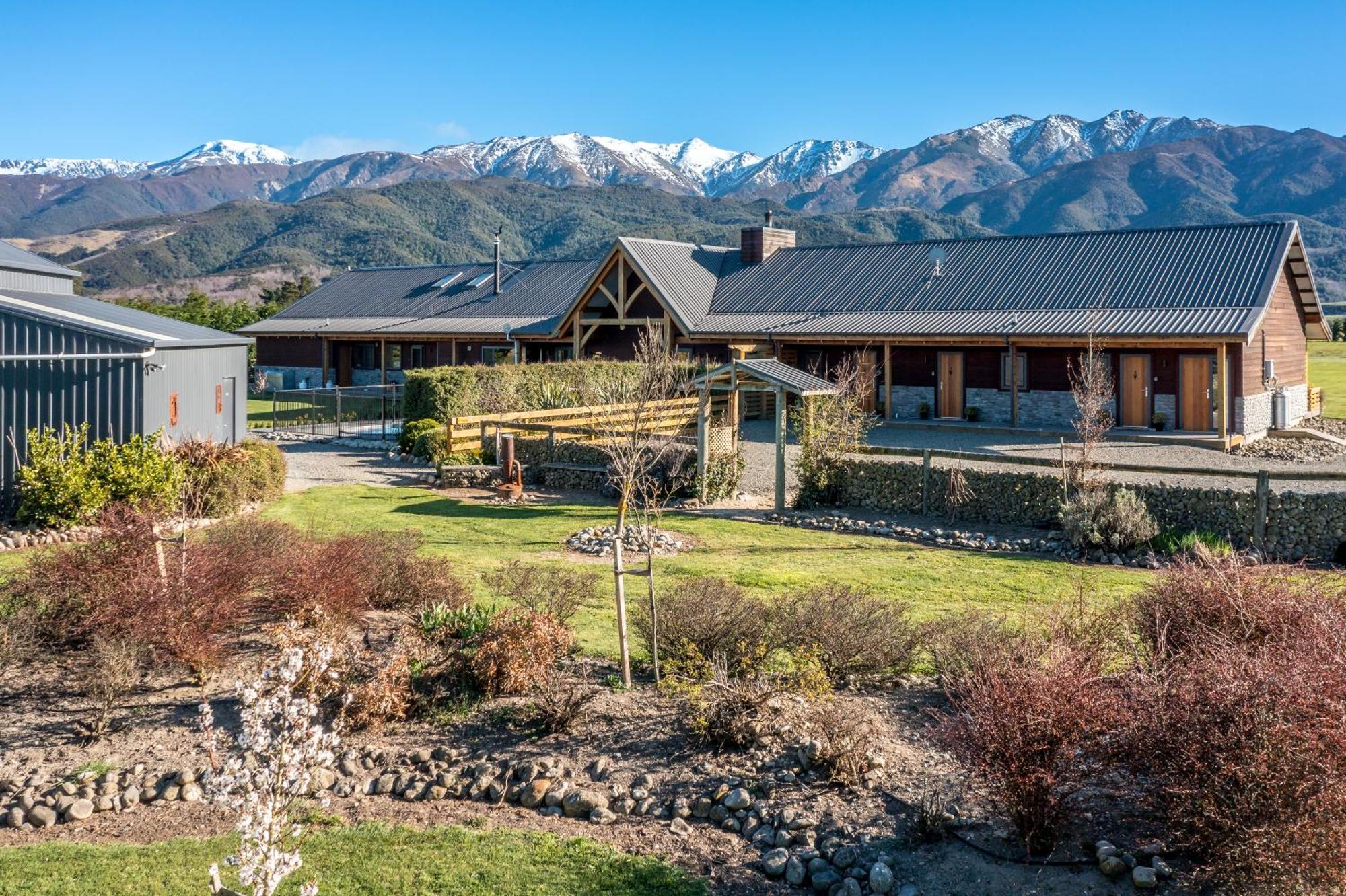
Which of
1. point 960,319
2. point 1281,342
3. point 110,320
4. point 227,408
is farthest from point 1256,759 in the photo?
point 1281,342

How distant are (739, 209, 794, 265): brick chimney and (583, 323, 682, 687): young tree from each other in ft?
40.1

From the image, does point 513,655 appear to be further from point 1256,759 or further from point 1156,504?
point 1156,504

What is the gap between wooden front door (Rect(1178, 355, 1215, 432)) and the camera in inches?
1021

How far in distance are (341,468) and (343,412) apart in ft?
43.7

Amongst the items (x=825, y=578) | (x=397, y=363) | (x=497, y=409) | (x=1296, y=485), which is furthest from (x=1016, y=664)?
(x=397, y=363)

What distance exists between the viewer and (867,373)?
30.5 m

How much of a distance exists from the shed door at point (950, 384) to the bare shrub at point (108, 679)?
24946mm

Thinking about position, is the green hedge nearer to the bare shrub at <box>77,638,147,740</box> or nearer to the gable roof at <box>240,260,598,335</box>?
the gable roof at <box>240,260,598,335</box>

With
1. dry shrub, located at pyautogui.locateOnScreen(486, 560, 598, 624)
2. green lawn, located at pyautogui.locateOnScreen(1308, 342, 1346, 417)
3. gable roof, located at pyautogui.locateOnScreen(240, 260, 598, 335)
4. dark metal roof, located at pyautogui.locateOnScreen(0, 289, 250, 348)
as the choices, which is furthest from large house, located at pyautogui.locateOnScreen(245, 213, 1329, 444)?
dry shrub, located at pyautogui.locateOnScreen(486, 560, 598, 624)

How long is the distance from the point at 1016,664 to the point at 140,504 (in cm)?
1087

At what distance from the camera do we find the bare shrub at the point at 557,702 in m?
8.05

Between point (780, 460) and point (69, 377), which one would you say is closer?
point (69, 377)

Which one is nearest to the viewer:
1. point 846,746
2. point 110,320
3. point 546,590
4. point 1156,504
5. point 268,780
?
point 268,780

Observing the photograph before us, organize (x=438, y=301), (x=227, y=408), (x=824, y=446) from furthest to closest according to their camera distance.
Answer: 1. (x=438, y=301)
2. (x=227, y=408)
3. (x=824, y=446)
